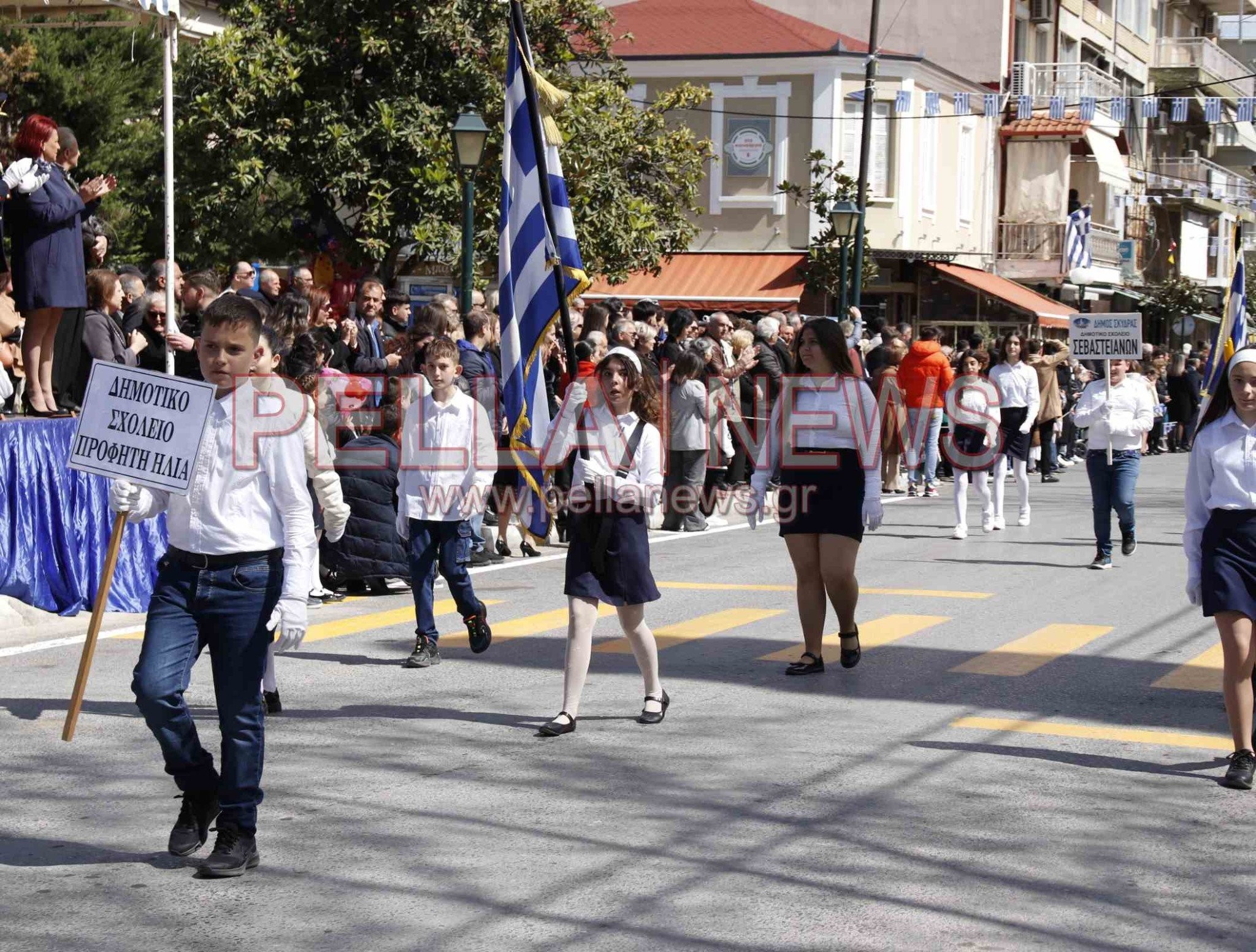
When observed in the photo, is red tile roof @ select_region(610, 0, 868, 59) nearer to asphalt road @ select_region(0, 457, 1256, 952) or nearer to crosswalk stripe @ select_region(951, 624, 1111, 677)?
crosswalk stripe @ select_region(951, 624, 1111, 677)

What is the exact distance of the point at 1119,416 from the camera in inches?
579

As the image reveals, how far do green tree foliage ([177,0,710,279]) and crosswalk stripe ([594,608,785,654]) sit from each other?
14.1 m

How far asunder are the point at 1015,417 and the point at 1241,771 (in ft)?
38.0

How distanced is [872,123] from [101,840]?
3612 cm

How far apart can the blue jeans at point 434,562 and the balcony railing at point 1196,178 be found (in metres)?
54.0

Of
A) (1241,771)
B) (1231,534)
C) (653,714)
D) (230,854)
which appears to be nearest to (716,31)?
(653,714)

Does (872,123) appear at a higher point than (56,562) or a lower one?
higher

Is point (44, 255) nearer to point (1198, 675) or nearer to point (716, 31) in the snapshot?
point (1198, 675)

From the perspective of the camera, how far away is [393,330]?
14.6 metres

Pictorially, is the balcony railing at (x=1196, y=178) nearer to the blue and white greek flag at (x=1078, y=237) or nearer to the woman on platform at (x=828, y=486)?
the blue and white greek flag at (x=1078, y=237)

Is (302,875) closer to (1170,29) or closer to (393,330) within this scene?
(393,330)

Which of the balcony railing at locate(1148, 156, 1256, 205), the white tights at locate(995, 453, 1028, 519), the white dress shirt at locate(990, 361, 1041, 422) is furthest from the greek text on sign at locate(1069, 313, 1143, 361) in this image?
the balcony railing at locate(1148, 156, 1256, 205)

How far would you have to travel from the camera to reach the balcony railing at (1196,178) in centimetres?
6094

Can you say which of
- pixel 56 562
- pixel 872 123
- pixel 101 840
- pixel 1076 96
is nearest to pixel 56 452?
pixel 56 562
